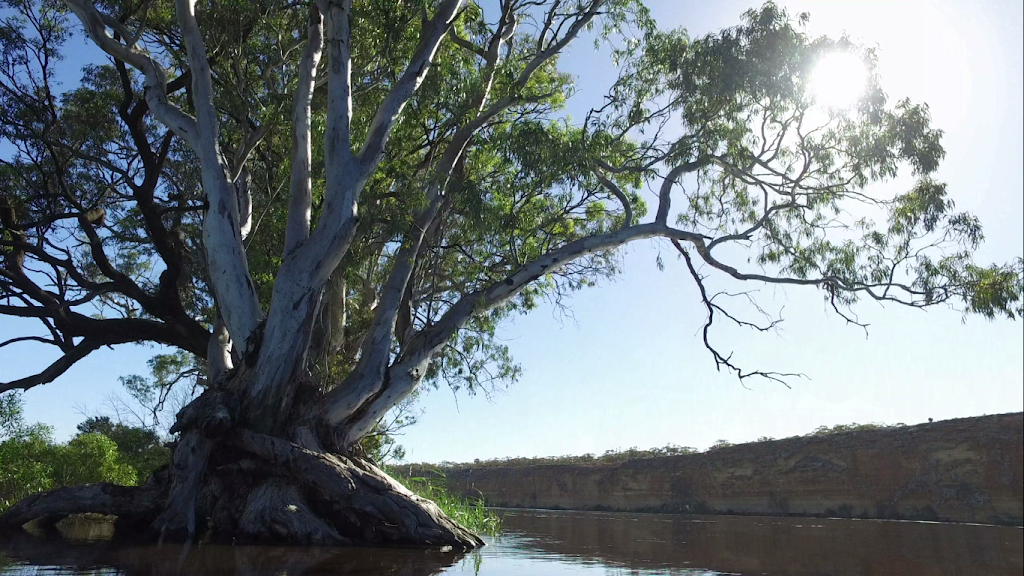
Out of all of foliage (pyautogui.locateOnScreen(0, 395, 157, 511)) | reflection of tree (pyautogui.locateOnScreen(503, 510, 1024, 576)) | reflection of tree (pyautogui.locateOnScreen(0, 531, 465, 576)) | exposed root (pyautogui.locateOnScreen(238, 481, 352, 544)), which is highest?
foliage (pyautogui.locateOnScreen(0, 395, 157, 511))

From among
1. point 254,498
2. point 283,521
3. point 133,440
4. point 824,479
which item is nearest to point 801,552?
point 283,521

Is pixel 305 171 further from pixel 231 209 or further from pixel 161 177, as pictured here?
pixel 161 177

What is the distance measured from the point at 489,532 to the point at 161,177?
737cm

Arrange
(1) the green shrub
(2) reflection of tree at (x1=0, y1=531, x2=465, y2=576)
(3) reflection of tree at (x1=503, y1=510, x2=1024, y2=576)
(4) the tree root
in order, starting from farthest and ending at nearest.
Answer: (1) the green shrub
(4) the tree root
(3) reflection of tree at (x1=503, y1=510, x2=1024, y2=576)
(2) reflection of tree at (x1=0, y1=531, x2=465, y2=576)

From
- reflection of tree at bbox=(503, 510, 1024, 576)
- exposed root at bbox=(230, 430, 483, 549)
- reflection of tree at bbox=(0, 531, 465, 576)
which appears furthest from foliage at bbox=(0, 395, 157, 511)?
reflection of tree at bbox=(503, 510, 1024, 576)

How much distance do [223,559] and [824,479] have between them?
648 inches

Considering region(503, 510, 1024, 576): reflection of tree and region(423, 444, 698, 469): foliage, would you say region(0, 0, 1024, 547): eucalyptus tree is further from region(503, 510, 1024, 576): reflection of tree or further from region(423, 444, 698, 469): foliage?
region(423, 444, 698, 469): foliage

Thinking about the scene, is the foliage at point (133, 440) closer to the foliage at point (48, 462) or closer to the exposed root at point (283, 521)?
the foliage at point (48, 462)

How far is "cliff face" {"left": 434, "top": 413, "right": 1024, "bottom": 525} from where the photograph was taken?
14.2m

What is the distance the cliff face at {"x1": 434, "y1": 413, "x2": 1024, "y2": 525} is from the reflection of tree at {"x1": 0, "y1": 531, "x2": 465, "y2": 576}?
5232 mm

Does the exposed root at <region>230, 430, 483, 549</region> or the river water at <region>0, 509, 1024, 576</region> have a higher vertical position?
Answer: the exposed root at <region>230, 430, 483, 549</region>

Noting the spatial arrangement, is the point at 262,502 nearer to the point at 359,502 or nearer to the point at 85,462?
the point at 359,502

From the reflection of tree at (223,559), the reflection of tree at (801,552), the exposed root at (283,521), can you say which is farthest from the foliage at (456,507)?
the reflection of tree at (223,559)

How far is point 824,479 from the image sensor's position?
17844mm
